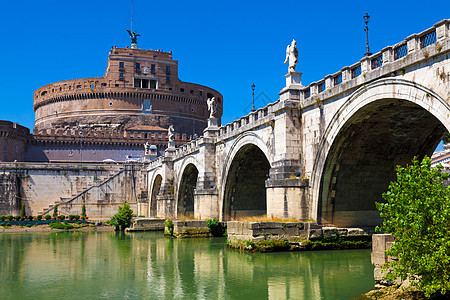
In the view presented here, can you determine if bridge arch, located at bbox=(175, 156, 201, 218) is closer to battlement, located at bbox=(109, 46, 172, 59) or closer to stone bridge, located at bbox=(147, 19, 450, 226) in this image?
stone bridge, located at bbox=(147, 19, 450, 226)

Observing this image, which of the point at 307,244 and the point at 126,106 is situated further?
the point at 126,106

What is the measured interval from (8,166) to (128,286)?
46.2 metres

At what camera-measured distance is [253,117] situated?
997 inches

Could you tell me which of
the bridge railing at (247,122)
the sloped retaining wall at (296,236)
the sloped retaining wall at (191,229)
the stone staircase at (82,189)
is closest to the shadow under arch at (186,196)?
the bridge railing at (247,122)

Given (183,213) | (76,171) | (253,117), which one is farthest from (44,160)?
(253,117)

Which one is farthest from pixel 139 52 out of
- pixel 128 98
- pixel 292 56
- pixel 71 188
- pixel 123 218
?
pixel 292 56

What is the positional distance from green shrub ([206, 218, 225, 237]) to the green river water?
18.0ft

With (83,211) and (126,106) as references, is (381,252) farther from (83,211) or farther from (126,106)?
(126,106)

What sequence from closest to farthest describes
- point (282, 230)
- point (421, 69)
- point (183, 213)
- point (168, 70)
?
point (421, 69) → point (282, 230) → point (183, 213) → point (168, 70)

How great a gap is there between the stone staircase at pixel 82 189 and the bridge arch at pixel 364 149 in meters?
40.8

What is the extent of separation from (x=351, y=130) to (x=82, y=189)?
1745 inches

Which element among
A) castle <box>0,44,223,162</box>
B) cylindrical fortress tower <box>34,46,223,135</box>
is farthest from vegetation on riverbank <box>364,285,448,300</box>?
cylindrical fortress tower <box>34,46,223,135</box>

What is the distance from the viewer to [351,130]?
18.3 meters

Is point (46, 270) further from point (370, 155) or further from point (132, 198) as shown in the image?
point (132, 198)
